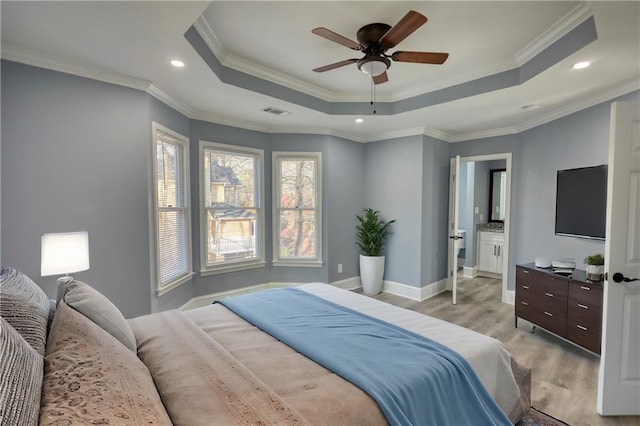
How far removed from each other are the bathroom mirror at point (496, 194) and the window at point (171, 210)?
18.1 feet

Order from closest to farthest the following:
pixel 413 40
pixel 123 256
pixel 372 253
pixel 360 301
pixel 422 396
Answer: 1. pixel 422 396
2. pixel 360 301
3. pixel 413 40
4. pixel 123 256
5. pixel 372 253

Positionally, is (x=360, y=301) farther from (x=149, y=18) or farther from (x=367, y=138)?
(x=367, y=138)

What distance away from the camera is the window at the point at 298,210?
4492 millimetres

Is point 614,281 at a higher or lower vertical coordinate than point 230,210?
lower

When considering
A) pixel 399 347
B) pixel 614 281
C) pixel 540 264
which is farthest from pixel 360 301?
pixel 540 264

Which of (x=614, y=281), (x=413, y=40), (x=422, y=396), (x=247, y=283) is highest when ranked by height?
(x=413, y=40)

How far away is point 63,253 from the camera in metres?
2.01

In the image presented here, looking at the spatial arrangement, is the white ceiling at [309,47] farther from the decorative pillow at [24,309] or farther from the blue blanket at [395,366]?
the blue blanket at [395,366]

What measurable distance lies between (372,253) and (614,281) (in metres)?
2.97


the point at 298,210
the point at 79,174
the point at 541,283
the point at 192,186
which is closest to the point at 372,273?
the point at 298,210

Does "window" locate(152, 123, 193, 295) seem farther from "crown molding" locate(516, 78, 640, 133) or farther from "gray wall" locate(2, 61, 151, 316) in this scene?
"crown molding" locate(516, 78, 640, 133)

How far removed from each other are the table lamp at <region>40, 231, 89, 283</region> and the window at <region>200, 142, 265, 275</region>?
177 cm

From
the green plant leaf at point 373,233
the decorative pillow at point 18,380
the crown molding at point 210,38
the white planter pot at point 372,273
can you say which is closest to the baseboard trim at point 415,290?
the white planter pot at point 372,273

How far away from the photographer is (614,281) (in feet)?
6.49
